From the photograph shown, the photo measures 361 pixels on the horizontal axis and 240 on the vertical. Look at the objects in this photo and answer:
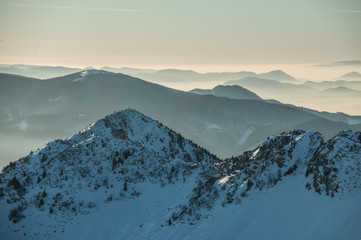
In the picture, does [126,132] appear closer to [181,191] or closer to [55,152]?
[55,152]

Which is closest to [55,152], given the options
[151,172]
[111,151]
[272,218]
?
[111,151]

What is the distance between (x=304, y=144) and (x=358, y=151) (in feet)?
34.8

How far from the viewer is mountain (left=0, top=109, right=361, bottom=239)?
5825cm

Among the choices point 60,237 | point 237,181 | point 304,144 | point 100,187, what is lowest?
point 60,237

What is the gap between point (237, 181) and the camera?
73.3 m

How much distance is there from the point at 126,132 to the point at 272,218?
72.2 m

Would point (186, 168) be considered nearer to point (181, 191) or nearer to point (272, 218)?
point (181, 191)

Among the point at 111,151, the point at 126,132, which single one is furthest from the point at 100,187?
the point at 126,132

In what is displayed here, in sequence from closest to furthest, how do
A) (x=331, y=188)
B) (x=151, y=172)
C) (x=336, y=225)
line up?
(x=336, y=225), (x=331, y=188), (x=151, y=172)

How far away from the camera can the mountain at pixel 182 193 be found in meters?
58.2

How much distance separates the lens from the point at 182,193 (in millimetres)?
79312

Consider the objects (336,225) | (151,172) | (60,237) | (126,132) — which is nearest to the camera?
(336,225)

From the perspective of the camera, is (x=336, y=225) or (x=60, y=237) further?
(x=60, y=237)

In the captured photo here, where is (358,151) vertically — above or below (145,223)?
above
